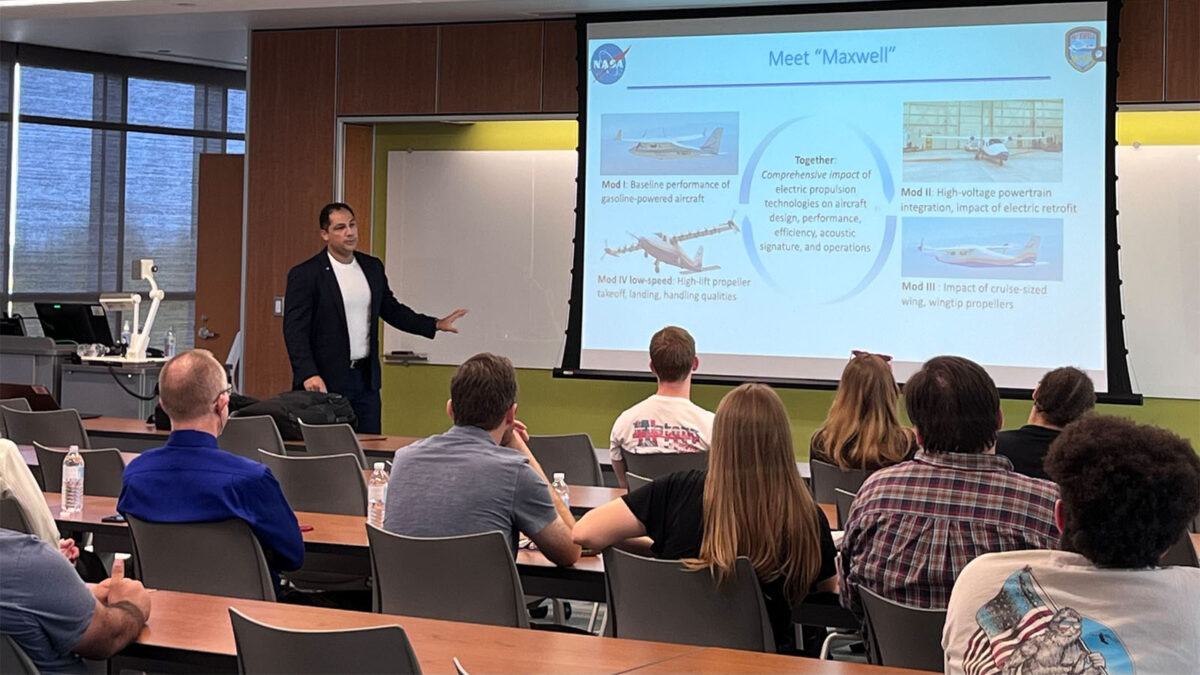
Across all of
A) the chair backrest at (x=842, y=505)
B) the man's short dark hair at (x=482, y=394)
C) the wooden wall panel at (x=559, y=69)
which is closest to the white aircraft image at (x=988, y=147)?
the wooden wall panel at (x=559, y=69)

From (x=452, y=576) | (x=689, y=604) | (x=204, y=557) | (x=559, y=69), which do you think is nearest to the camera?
(x=689, y=604)

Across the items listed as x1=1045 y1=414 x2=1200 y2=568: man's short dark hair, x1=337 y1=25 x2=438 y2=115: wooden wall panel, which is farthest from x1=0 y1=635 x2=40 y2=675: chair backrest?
x1=337 y1=25 x2=438 y2=115: wooden wall panel

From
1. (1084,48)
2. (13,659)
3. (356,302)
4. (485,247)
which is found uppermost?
(1084,48)

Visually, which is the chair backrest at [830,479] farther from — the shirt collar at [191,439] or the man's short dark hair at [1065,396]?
the shirt collar at [191,439]

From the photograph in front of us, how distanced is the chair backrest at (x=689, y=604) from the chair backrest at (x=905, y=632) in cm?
33

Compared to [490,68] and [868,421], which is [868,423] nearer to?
[868,421]

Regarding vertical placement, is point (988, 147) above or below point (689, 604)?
above

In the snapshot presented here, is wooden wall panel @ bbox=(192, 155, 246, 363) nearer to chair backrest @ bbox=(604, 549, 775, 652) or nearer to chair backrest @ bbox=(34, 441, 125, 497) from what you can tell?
chair backrest @ bbox=(34, 441, 125, 497)

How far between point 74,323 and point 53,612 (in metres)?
7.44

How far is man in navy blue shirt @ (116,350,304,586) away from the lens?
347cm

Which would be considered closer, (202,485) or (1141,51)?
(202,485)

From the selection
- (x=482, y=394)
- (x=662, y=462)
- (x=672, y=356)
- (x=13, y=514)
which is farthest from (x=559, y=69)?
(x=13, y=514)

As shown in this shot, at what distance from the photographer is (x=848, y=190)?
757cm

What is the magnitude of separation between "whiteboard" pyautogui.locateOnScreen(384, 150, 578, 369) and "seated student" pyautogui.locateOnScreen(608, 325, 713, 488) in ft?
11.8
